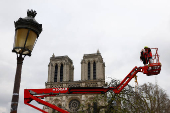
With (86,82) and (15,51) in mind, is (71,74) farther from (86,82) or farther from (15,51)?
(15,51)

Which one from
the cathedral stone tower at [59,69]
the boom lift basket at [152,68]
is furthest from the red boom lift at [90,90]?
the cathedral stone tower at [59,69]

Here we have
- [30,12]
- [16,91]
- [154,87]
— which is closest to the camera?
[16,91]

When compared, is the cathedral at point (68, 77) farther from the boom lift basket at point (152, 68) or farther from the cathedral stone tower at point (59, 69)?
the boom lift basket at point (152, 68)

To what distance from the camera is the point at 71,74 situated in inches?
1923

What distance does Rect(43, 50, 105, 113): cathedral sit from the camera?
→ 40.9 meters

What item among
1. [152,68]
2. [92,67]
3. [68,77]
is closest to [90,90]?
[152,68]

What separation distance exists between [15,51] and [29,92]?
130 inches

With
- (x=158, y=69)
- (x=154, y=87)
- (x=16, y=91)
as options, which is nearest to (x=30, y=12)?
(x=16, y=91)

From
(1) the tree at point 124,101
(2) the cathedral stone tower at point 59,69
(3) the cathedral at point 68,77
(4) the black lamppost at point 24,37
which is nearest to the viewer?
(4) the black lamppost at point 24,37

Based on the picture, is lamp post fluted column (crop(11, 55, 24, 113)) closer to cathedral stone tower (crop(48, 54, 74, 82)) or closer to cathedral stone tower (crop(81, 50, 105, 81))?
cathedral stone tower (crop(81, 50, 105, 81))

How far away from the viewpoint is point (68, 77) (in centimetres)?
4481

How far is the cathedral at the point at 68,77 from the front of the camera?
4091 centimetres

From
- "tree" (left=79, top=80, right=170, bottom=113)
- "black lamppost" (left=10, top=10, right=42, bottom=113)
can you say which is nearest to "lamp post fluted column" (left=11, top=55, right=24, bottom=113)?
"black lamppost" (left=10, top=10, right=42, bottom=113)

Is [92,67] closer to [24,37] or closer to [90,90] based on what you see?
[90,90]
